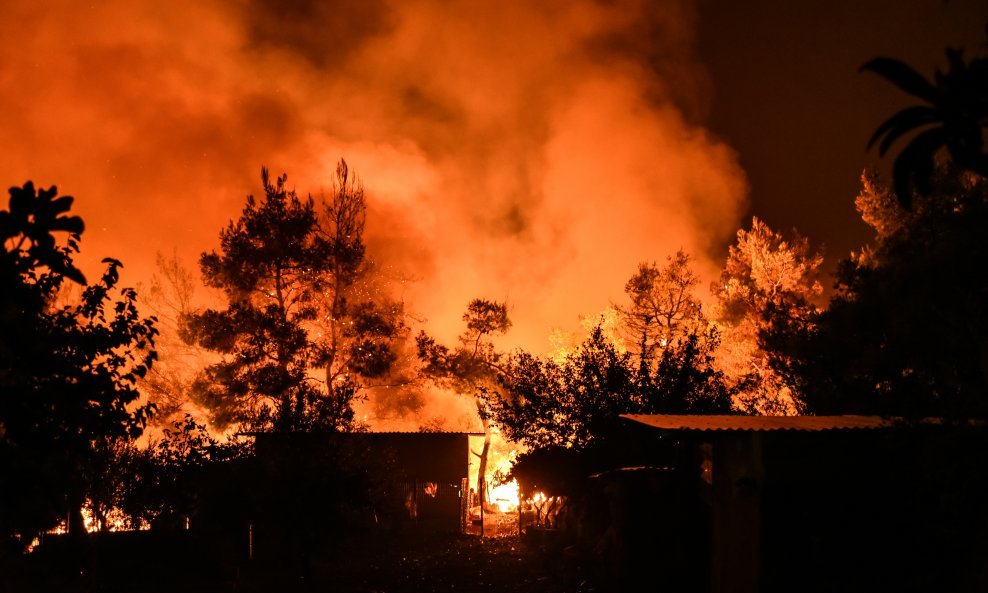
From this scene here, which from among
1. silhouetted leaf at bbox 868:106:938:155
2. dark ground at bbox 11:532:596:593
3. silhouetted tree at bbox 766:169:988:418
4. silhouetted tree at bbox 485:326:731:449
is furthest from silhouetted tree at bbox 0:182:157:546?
silhouetted tree at bbox 485:326:731:449

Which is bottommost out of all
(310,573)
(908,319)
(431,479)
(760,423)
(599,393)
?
(431,479)

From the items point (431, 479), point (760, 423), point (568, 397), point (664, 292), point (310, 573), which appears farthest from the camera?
point (664, 292)

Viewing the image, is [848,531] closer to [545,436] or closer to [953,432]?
[953,432]

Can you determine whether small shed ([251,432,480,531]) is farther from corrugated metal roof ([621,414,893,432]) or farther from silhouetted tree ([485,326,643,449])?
corrugated metal roof ([621,414,893,432])

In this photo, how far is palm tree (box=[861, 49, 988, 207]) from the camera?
3.08m

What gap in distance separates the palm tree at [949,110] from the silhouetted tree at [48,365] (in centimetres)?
452

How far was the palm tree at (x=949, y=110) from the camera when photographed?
3.08 meters

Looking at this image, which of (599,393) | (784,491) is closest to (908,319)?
(784,491)

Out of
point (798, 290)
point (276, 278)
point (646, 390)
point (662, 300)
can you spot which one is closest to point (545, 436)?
point (646, 390)

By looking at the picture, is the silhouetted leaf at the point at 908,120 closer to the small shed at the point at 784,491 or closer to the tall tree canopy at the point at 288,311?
the small shed at the point at 784,491

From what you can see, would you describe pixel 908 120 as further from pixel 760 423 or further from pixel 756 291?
pixel 756 291

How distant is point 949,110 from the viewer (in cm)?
310

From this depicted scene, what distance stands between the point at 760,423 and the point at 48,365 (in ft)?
35.2

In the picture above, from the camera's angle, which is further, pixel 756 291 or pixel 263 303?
pixel 756 291
